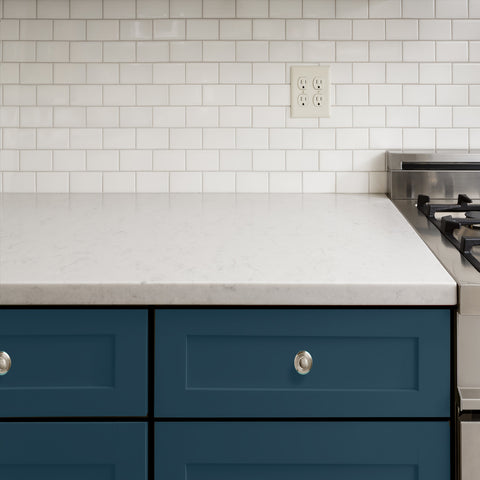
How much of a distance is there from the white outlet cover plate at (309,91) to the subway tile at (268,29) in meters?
0.10

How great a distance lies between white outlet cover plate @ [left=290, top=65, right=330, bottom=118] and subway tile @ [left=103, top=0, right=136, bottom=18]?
0.46 meters

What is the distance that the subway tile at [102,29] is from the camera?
1.69 metres

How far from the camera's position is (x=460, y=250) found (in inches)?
41.6

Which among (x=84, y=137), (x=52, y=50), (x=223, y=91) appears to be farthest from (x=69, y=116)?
(x=223, y=91)

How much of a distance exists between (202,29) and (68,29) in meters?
0.36

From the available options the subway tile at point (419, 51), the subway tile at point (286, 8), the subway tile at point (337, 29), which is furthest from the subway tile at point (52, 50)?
the subway tile at point (419, 51)

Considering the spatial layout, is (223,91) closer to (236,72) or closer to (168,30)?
(236,72)
